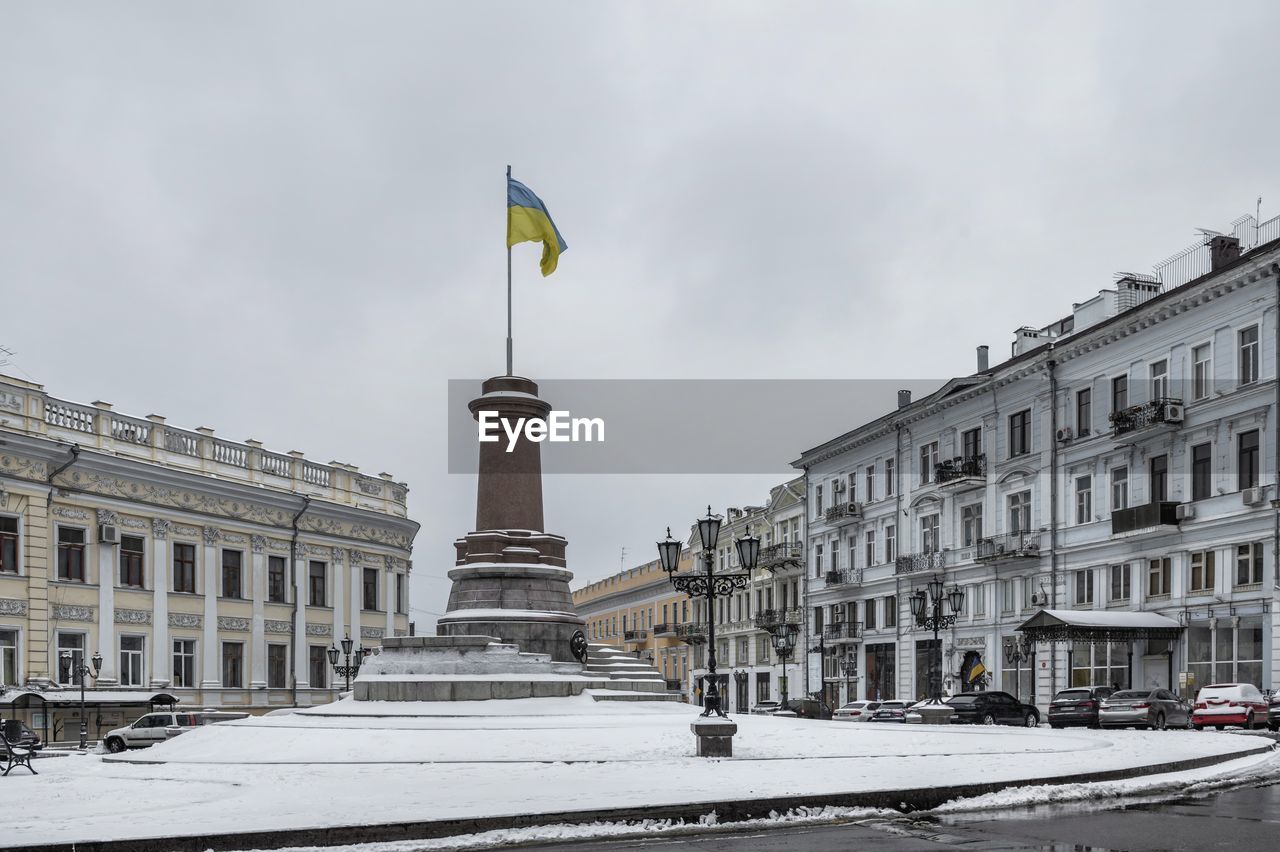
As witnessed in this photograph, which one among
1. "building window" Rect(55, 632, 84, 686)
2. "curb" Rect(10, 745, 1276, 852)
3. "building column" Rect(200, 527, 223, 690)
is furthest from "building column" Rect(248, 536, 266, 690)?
"curb" Rect(10, 745, 1276, 852)

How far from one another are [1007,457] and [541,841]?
41.2 metres

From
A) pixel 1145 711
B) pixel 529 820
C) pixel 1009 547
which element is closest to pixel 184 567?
pixel 1009 547

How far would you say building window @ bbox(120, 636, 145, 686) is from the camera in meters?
44.0

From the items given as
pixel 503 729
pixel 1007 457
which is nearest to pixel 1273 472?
pixel 1007 457

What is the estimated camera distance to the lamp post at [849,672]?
61.3 m

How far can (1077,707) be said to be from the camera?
3481 centimetres

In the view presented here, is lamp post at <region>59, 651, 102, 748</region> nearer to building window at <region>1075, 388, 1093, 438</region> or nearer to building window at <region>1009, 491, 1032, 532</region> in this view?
building window at <region>1009, 491, 1032, 532</region>

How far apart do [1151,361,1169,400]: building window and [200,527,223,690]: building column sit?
3203 centimetres

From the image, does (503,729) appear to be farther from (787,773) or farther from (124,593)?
(124,593)

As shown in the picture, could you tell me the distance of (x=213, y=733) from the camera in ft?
76.7

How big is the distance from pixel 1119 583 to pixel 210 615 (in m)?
30.8

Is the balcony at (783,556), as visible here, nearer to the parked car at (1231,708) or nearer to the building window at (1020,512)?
the building window at (1020,512)

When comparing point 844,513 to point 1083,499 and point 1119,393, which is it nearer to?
point 1083,499

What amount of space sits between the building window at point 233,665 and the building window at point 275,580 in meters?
2.46
